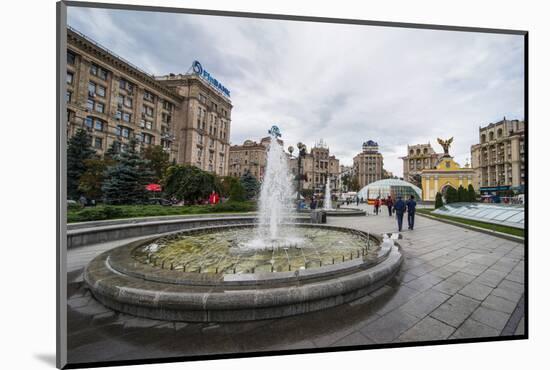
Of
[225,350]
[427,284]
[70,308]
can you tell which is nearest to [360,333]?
[225,350]

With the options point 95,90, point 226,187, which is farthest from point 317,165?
point 95,90

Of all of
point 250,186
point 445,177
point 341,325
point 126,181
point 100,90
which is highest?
point 100,90

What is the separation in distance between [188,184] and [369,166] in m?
73.9

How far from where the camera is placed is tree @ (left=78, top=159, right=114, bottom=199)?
14.7 metres

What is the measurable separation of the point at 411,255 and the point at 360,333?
3387 mm

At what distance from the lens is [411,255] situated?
479 centimetres

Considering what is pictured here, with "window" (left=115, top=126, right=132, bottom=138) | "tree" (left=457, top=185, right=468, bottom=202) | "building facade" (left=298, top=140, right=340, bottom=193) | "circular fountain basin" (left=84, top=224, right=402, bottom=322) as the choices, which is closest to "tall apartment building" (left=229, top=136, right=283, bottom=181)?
"building facade" (left=298, top=140, right=340, bottom=193)

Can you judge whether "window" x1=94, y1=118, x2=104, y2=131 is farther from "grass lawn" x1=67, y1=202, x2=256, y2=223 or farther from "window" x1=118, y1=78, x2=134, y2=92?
"grass lawn" x1=67, y1=202, x2=256, y2=223

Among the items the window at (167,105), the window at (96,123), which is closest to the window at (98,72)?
the window at (96,123)

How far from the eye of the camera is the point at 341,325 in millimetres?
2234

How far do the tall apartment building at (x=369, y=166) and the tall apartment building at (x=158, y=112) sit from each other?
53.5 m

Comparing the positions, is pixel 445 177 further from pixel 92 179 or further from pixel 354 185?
pixel 354 185

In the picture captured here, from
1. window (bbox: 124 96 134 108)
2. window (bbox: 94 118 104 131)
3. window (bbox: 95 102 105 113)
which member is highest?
window (bbox: 124 96 134 108)

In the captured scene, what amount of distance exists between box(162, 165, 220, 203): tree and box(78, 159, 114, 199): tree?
14.9 ft
